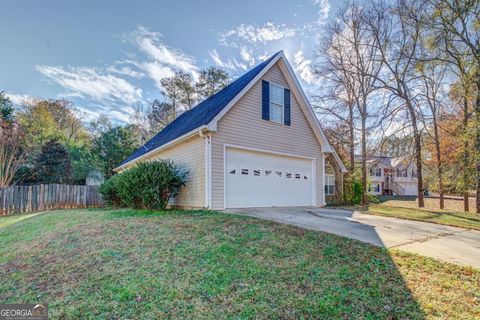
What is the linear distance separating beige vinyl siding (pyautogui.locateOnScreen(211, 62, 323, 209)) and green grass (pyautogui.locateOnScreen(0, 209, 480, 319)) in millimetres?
3487

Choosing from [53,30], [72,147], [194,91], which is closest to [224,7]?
[53,30]

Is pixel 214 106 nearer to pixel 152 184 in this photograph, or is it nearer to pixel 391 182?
pixel 152 184

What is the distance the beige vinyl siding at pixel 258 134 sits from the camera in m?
8.87

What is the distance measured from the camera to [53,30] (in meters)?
11.0

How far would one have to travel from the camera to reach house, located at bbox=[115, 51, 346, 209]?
8922 mm

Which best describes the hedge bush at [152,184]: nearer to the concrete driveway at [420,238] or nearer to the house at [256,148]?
the house at [256,148]

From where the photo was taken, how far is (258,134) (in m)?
10.1

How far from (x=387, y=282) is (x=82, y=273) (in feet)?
14.0

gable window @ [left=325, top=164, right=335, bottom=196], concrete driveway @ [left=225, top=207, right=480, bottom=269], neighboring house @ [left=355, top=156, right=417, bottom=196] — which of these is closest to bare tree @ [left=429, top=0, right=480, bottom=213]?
gable window @ [left=325, top=164, right=335, bottom=196]

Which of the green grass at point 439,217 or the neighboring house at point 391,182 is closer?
the green grass at point 439,217

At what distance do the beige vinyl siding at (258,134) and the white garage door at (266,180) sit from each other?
0.32 meters

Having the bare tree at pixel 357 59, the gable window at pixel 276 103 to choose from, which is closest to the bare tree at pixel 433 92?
the bare tree at pixel 357 59

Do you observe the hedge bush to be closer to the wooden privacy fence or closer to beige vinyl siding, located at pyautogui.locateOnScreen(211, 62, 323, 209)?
beige vinyl siding, located at pyautogui.locateOnScreen(211, 62, 323, 209)

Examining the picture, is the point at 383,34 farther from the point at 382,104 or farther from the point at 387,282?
the point at 387,282
